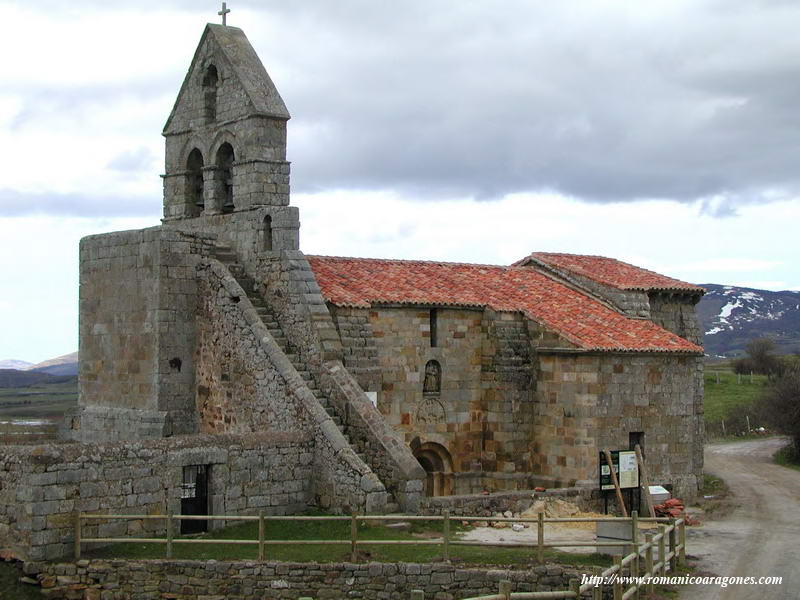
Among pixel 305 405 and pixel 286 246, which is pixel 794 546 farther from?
pixel 286 246

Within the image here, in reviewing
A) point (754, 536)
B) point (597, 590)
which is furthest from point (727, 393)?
point (597, 590)

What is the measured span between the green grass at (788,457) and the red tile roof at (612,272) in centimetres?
816

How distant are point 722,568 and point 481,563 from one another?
5.02 m

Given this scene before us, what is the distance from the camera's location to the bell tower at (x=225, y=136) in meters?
26.8

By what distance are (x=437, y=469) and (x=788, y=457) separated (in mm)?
16917

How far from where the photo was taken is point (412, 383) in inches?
1099

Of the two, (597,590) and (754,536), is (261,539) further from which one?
(754,536)

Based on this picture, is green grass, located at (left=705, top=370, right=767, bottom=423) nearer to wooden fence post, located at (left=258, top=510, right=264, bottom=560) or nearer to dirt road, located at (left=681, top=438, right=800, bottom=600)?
dirt road, located at (left=681, top=438, right=800, bottom=600)

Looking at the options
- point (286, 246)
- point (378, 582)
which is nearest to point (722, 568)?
point (378, 582)

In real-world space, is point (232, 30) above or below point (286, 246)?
above

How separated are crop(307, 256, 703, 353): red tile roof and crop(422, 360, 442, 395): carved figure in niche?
A: 157cm

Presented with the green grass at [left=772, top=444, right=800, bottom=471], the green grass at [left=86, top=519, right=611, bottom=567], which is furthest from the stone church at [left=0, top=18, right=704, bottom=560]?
the green grass at [left=772, top=444, right=800, bottom=471]

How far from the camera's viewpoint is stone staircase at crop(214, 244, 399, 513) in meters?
24.1

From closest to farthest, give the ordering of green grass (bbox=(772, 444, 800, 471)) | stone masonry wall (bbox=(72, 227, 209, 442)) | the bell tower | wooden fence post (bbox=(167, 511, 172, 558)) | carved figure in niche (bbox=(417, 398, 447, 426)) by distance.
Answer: wooden fence post (bbox=(167, 511, 172, 558)) → stone masonry wall (bbox=(72, 227, 209, 442)) → the bell tower → carved figure in niche (bbox=(417, 398, 447, 426)) → green grass (bbox=(772, 444, 800, 471))
